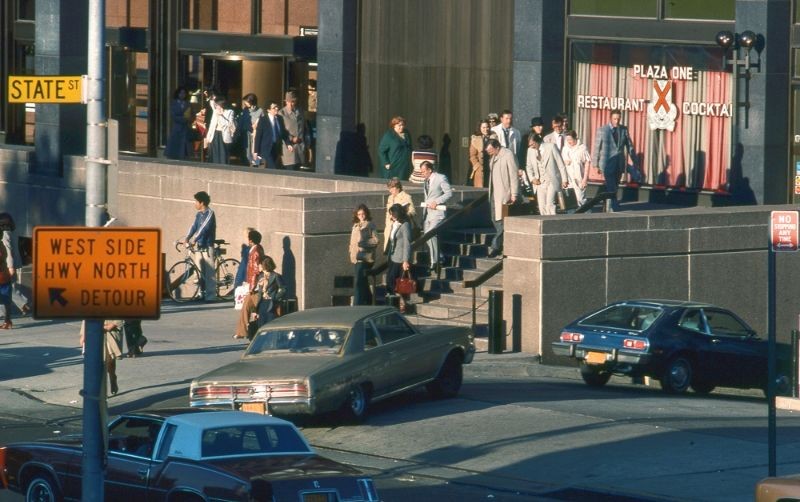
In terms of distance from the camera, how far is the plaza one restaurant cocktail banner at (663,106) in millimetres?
29219

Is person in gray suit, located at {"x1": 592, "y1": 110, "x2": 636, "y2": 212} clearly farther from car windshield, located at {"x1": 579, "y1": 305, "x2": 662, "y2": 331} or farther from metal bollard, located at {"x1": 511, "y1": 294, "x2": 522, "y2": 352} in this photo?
car windshield, located at {"x1": 579, "y1": 305, "x2": 662, "y2": 331}

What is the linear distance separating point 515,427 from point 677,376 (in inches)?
154

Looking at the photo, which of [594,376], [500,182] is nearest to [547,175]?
[500,182]

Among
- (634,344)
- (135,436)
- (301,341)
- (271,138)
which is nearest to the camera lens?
(135,436)

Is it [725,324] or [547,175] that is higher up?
[547,175]

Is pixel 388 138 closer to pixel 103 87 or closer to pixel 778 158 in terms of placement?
pixel 778 158

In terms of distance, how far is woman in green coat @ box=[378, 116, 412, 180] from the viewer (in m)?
29.2

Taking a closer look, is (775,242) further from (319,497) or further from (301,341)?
(301,341)

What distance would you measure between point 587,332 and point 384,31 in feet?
47.3

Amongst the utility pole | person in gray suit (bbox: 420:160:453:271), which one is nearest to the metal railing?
person in gray suit (bbox: 420:160:453:271)

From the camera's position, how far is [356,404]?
18297mm

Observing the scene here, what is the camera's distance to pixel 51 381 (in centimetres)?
2169

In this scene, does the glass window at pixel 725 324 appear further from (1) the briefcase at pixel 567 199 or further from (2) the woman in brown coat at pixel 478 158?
(2) the woman in brown coat at pixel 478 158

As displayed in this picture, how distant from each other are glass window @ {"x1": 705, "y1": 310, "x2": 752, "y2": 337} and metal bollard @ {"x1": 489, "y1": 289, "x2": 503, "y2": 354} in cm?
301
